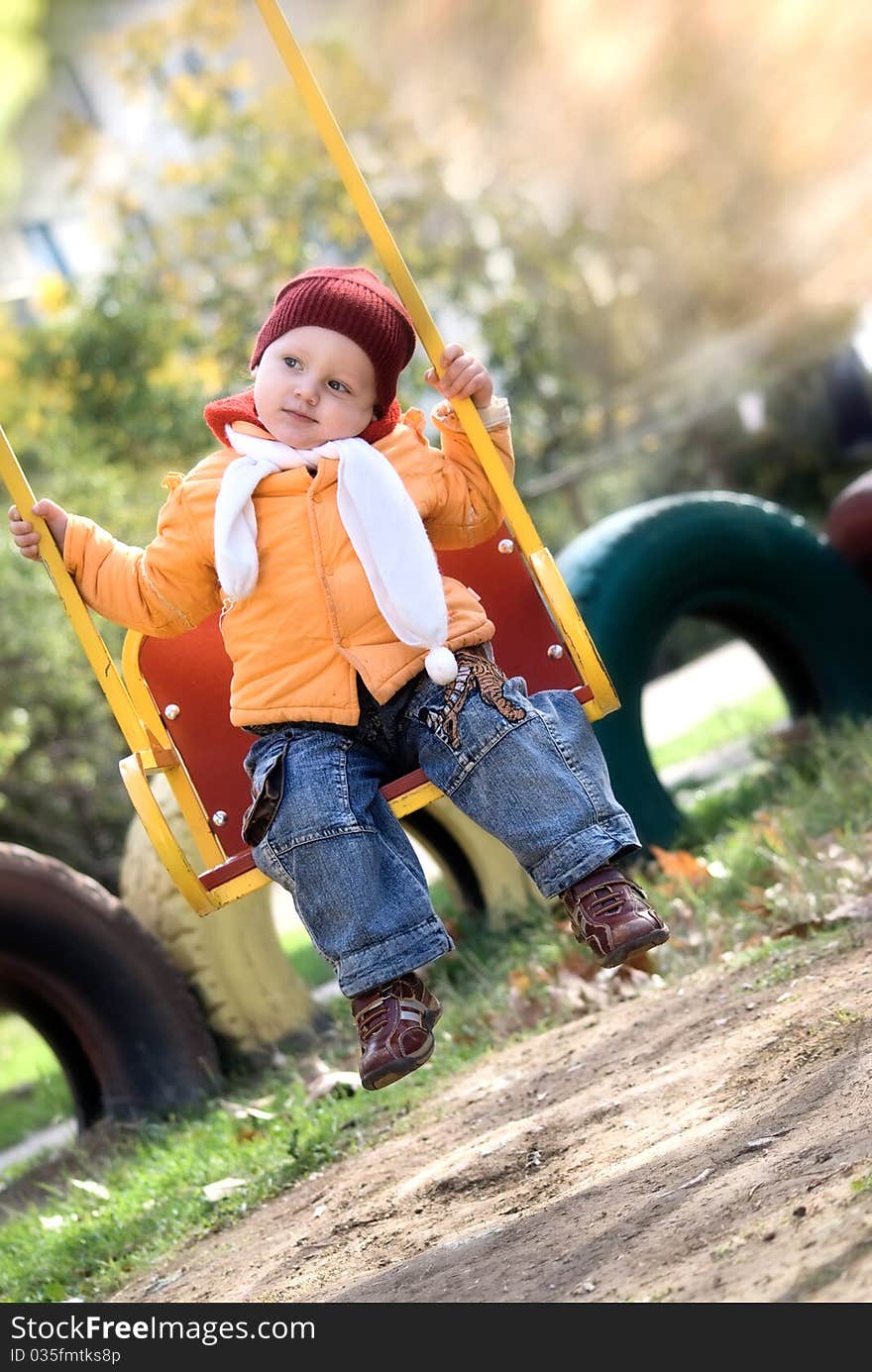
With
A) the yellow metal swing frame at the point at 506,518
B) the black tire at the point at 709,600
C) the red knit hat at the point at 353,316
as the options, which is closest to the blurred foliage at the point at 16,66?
the black tire at the point at 709,600

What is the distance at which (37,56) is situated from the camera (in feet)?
58.2

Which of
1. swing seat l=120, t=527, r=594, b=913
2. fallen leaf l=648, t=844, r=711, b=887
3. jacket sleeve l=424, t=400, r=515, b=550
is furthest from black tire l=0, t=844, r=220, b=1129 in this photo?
jacket sleeve l=424, t=400, r=515, b=550

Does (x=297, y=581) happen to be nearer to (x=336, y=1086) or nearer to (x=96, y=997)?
(x=336, y=1086)

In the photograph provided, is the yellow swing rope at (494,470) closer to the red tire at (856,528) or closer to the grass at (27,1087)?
the grass at (27,1087)

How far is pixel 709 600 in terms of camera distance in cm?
552

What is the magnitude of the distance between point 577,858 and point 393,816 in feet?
1.13

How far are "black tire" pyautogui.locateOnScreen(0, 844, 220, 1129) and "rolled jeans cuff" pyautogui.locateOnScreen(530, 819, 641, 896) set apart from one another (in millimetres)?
2147

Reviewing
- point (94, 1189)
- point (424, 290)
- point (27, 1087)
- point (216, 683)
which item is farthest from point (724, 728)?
point (424, 290)

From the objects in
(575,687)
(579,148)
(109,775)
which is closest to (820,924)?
(575,687)

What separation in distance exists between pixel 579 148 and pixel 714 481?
10.3 ft

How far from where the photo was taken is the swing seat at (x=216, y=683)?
3244 mm

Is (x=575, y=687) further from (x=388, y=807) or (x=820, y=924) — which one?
(x=820, y=924)

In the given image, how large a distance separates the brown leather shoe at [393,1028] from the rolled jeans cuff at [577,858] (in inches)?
10.7
